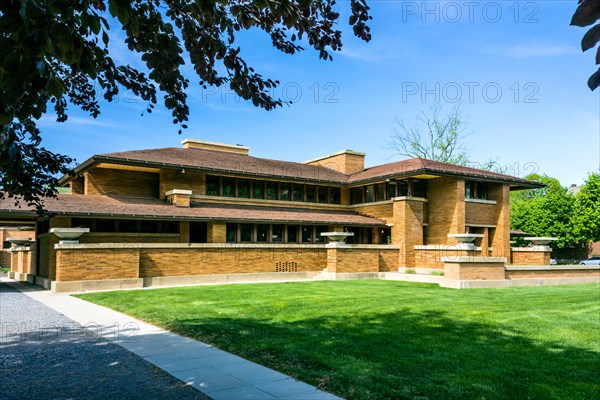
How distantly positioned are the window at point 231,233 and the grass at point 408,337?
11.3 m

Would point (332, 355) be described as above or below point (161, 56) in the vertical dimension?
below

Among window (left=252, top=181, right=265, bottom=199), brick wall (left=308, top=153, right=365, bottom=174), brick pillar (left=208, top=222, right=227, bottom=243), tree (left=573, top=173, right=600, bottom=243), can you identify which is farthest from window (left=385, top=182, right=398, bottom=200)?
tree (left=573, top=173, right=600, bottom=243)

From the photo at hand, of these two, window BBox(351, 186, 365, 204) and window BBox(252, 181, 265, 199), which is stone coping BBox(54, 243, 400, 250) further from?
window BBox(351, 186, 365, 204)

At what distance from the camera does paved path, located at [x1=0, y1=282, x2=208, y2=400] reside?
604 centimetres

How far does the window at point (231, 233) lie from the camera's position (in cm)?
2766

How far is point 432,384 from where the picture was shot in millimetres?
6000

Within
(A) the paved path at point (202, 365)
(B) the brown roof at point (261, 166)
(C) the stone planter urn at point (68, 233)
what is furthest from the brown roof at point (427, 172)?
(A) the paved path at point (202, 365)

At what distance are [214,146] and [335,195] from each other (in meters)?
9.69

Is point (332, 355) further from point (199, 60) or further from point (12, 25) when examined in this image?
point (12, 25)

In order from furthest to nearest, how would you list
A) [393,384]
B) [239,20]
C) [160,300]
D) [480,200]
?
[480,200]
[160,300]
[393,384]
[239,20]

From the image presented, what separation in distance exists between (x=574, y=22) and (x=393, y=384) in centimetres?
506

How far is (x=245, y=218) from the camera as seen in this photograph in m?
26.8

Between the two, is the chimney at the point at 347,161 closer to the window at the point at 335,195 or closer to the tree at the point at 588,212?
the window at the point at 335,195

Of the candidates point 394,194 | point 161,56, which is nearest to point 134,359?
point 161,56
